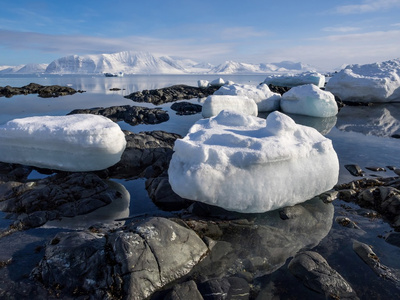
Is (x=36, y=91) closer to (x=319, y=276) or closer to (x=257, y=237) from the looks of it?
(x=257, y=237)

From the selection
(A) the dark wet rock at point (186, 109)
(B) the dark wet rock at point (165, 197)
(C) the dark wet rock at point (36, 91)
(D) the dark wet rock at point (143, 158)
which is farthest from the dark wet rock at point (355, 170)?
(C) the dark wet rock at point (36, 91)

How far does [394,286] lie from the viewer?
4.68 m

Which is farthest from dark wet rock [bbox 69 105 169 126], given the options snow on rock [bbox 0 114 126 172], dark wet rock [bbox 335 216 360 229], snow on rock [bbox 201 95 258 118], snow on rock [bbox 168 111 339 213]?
dark wet rock [bbox 335 216 360 229]

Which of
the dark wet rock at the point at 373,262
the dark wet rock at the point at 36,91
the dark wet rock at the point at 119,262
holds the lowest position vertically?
the dark wet rock at the point at 373,262

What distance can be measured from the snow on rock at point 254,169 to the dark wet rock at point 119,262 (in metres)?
1.24

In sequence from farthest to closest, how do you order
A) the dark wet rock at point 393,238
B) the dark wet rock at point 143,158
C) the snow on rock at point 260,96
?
the snow on rock at point 260,96
the dark wet rock at point 143,158
the dark wet rock at point 393,238

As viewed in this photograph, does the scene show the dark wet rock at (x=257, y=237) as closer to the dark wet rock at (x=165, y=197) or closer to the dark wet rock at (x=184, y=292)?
the dark wet rock at (x=184, y=292)

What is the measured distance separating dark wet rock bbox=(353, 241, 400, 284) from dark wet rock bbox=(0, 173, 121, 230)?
6.23 metres

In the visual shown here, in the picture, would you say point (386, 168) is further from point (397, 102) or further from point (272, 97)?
point (397, 102)

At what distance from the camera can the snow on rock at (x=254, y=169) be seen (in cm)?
590

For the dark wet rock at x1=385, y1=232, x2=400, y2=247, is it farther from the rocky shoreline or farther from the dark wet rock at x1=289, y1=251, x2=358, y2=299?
the dark wet rock at x1=289, y1=251, x2=358, y2=299

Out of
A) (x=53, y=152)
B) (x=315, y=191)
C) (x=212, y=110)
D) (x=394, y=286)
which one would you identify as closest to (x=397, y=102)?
(x=212, y=110)

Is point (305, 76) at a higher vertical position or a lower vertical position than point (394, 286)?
higher

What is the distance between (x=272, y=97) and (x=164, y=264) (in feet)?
68.7
